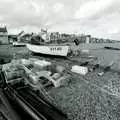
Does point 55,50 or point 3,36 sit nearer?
point 55,50

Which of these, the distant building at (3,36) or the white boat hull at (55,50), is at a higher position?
the distant building at (3,36)

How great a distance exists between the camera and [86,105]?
18.6ft

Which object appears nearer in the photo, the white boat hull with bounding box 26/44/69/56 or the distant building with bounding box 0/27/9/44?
the white boat hull with bounding box 26/44/69/56

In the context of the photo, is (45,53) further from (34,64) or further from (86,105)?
(86,105)

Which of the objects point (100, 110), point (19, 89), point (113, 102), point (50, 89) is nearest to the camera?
point (100, 110)

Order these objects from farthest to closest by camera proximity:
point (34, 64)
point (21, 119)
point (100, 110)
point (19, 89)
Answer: point (34, 64)
point (19, 89)
point (100, 110)
point (21, 119)

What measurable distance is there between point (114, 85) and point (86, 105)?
147 inches

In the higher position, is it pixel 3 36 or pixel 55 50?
pixel 3 36

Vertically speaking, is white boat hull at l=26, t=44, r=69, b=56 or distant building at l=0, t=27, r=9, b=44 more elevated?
distant building at l=0, t=27, r=9, b=44

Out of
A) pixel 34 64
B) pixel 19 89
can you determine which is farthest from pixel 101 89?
pixel 34 64

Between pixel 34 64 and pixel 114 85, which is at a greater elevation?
pixel 34 64

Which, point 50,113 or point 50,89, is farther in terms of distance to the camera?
point 50,89

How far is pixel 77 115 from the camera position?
493 cm

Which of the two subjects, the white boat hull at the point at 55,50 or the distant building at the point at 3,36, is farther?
the distant building at the point at 3,36
